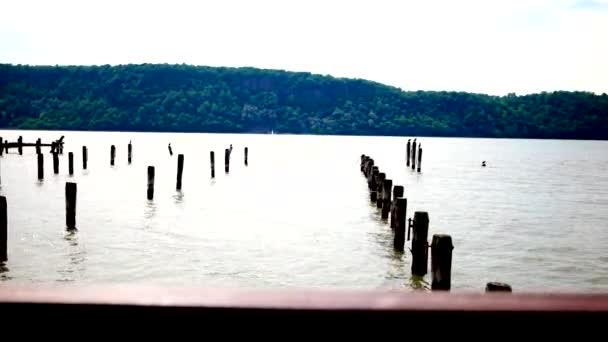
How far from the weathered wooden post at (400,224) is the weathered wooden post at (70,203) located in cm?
824

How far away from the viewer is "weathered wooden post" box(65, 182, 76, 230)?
16.8 meters

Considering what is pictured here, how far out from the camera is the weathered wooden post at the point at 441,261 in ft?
32.0

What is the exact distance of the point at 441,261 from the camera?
9.95 metres

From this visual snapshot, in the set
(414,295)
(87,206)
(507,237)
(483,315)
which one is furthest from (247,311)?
(87,206)

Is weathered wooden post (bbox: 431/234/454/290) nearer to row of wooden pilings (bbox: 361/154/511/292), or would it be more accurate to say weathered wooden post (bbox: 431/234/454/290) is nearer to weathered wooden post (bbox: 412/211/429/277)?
row of wooden pilings (bbox: 361/154/511/292)

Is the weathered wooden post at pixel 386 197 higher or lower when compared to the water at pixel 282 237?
higher

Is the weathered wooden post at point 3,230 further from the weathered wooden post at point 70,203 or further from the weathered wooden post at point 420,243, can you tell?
the weathered wooden post at point 420,243

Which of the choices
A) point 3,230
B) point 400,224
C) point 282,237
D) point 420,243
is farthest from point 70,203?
point 420,243

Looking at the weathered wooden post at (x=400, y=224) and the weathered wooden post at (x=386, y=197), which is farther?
the weathered wooden post at (x=386, y=197)

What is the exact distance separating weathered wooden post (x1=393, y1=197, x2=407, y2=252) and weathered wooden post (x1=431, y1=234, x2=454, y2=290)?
3.85 meters

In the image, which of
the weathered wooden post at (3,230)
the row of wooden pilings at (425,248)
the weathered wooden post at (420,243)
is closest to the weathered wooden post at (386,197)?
the row of wooden pilings at (425,248)

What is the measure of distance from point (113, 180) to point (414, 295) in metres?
37.2

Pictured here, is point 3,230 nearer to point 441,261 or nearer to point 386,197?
point 441,261

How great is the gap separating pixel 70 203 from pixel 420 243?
31.7 feet
